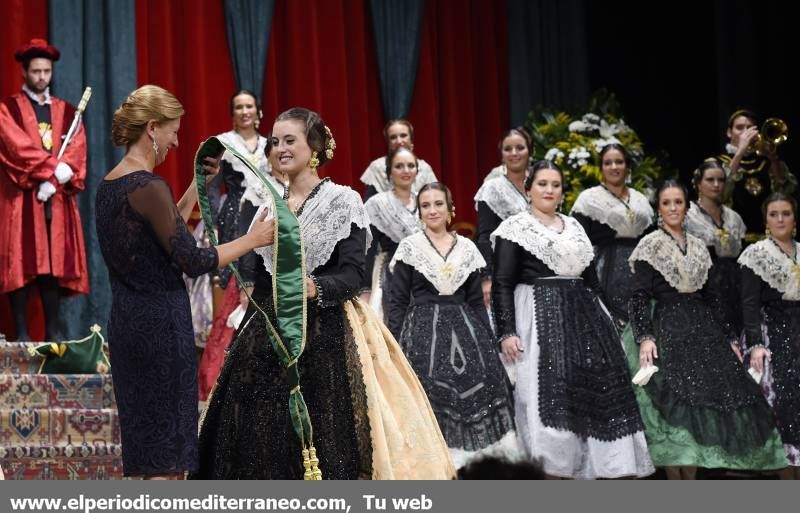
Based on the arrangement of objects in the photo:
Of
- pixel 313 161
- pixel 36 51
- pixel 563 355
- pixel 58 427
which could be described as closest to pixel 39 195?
pixel 36 51

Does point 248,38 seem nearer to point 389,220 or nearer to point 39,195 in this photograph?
point 39,195

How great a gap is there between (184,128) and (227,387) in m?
4.78

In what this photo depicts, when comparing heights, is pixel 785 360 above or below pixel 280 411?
below

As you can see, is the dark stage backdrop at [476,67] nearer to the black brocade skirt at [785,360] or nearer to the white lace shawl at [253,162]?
the white lace shawl at [253,162]

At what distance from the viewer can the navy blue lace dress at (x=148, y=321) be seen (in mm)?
3186

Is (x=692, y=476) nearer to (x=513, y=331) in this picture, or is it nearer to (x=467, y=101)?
(x=513, y=331)

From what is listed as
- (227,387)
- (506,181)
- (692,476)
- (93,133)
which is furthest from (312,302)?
(93,133)

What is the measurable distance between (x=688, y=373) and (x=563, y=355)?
2.30 ft

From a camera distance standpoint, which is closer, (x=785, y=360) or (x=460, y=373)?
(x=460, y=373)

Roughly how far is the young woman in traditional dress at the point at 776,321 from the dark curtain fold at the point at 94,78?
367cm

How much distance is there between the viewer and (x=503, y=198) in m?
6.44

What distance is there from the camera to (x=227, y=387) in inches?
133

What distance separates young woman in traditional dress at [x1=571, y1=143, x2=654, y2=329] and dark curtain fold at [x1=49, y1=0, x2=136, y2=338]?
9.26ft

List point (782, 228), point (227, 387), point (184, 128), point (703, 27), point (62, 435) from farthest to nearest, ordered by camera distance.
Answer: point (703, 27) → point (184, 128) → point (782, 228) → point (62, 435) → point (227, 387)
